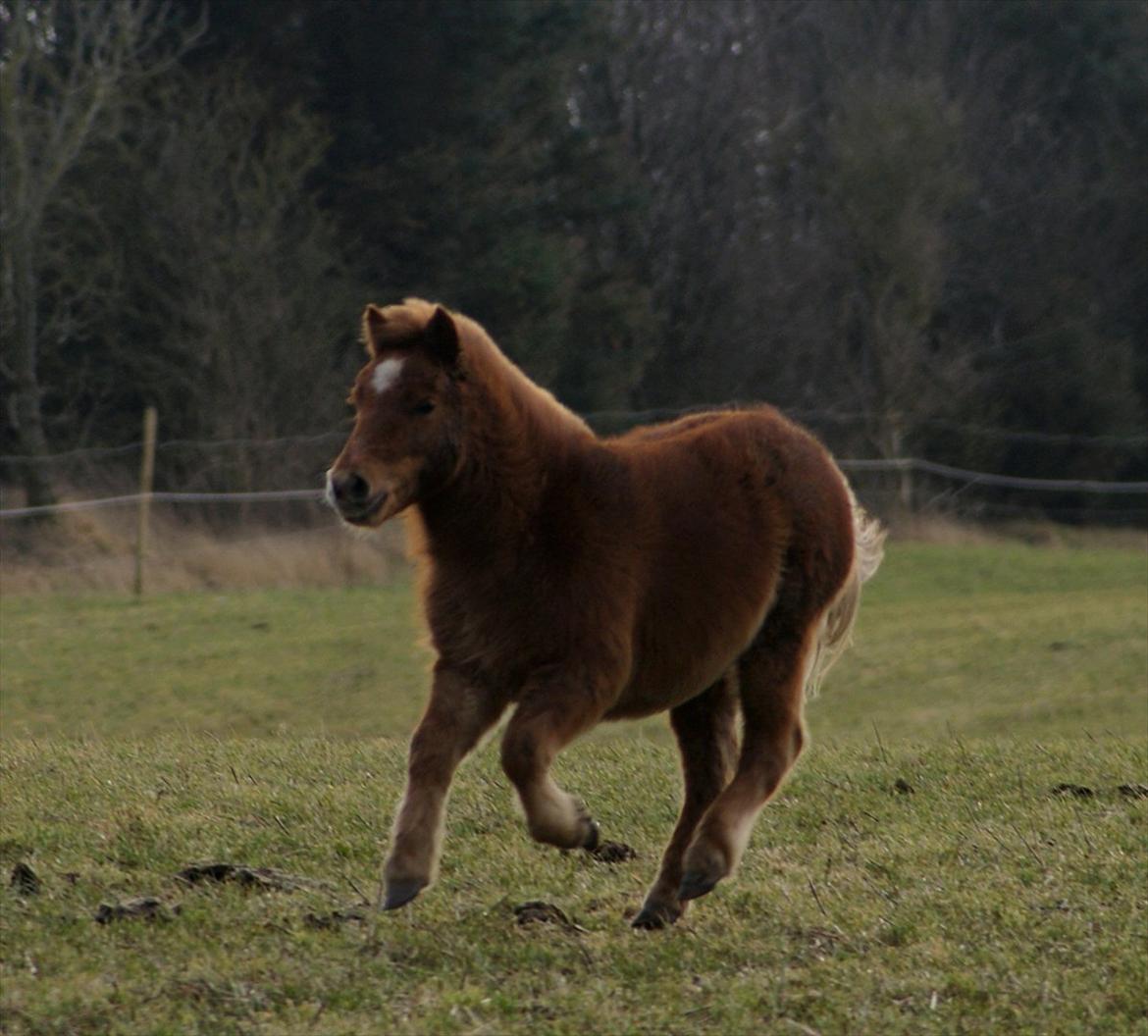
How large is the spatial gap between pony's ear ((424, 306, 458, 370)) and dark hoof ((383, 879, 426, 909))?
1.38 metres

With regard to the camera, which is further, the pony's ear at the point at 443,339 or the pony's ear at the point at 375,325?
the pony's ear at the point at 375,325

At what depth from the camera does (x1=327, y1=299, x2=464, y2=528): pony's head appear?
473 cm

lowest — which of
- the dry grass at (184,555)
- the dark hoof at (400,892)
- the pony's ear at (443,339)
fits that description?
the dry grass at (184,555)

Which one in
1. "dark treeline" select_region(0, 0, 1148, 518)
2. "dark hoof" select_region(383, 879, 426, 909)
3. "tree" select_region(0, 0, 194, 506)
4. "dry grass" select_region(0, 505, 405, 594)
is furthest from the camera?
"dark treeline" select_region(0, 0, 1148, 518)

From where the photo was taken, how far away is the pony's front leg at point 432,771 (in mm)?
4621

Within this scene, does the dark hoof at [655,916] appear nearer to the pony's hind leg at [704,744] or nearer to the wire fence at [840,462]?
the pony's hind leg at [704,744]

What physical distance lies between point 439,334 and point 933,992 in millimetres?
2142

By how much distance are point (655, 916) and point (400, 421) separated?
1.58 metres

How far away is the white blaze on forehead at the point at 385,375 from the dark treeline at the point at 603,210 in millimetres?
19011

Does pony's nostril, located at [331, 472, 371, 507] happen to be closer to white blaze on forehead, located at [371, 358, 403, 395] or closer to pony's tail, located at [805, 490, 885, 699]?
white blaze on forehead, located at [371, 358, 403, 395]

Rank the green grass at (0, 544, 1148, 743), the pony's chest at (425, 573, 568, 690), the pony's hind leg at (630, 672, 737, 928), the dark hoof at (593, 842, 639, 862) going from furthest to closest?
the green grass at (0, 544, 1148, 743), the dark hoof at (593, 842, 639, 862), the pony's hind leg at (630, 672, 737, 928), the pony's chest at (425, 573, 568, 690)

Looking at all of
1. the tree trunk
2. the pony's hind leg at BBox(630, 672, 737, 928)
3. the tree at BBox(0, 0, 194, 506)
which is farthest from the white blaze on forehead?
the tree trunk

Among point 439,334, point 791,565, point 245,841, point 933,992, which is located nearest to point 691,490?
point 791,565

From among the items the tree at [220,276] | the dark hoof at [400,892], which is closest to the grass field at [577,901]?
the dark hoof at [400,892]
